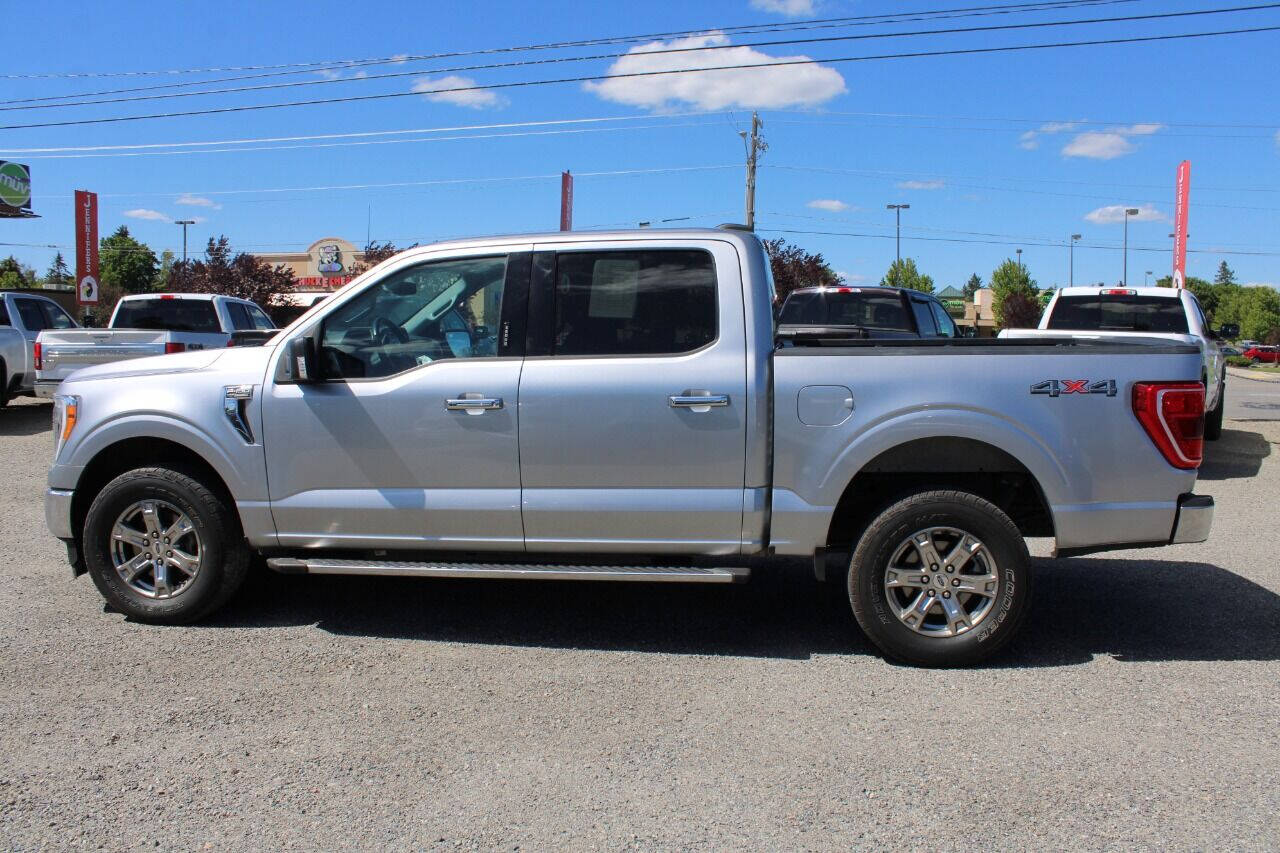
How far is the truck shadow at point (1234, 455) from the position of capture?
1123 cm

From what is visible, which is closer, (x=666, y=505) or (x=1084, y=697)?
(x=1084, y=697)

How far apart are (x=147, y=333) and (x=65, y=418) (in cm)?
741

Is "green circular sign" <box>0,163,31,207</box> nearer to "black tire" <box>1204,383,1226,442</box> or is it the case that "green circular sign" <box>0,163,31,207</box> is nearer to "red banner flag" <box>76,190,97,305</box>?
"red banner flag" <box>76,190,97,305</box>

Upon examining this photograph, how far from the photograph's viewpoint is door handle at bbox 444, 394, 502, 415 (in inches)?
198

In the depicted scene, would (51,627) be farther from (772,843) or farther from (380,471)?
(772,843)

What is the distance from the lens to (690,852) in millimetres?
3248

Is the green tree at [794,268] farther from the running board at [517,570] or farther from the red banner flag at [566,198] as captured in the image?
the running board at [517,570]

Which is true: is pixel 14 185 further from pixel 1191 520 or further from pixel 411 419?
pixel 1191 520

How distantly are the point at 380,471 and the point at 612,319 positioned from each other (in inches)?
54.9

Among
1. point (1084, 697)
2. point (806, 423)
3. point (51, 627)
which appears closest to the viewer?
point (1084, 697)

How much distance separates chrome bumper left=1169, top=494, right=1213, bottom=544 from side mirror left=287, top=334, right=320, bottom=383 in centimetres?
423

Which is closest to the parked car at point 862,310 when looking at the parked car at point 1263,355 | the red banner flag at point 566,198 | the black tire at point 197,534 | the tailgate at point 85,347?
the tailgate at point 85,347

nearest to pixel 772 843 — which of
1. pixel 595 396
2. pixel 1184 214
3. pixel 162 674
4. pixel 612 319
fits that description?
pixel 595 396

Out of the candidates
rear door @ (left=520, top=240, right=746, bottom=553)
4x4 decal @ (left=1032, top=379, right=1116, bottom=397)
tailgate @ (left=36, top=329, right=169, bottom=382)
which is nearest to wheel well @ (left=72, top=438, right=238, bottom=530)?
rear door @ (left=520, top=240, right=746, bottom=553)
